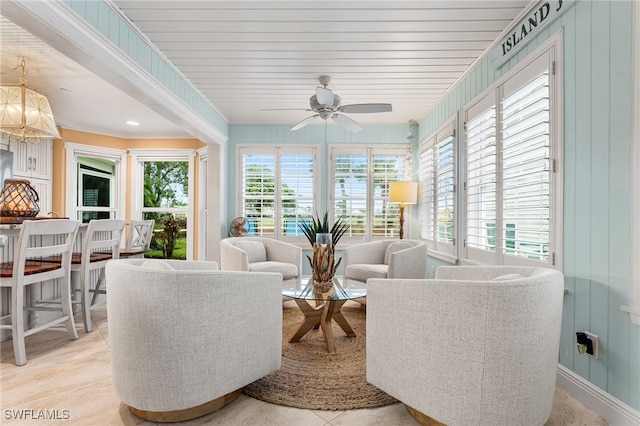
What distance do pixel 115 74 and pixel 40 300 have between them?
2.09 metres

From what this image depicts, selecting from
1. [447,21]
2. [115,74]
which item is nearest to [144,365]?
[115,74]

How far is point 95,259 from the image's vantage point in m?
3.22

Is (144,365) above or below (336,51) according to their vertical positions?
below

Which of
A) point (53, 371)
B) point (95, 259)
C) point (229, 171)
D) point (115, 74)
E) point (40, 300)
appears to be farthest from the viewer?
point (229, 171)

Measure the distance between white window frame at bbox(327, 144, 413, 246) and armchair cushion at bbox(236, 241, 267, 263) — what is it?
141 centimetres

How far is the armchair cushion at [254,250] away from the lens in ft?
13.1

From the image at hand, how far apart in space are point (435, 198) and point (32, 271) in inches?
162

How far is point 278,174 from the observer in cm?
523

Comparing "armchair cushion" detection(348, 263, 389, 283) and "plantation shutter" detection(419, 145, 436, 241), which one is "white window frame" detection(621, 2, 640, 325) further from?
"plantation shutter" detection(419, 145, 436, 241)

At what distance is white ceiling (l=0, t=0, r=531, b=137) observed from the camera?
2402 millimetres

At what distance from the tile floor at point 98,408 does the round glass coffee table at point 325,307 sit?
76cm

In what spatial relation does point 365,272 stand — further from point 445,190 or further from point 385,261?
point 445,190

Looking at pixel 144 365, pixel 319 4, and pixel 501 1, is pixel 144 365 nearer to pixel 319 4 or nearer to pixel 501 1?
pixel 319 4

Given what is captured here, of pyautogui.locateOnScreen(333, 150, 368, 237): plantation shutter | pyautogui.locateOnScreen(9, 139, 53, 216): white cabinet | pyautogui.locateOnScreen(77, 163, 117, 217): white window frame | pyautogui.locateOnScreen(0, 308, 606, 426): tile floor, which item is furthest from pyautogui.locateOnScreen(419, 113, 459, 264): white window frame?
pyautogui.locateOnScreen(9, 139, 53, 216): white cabinet
